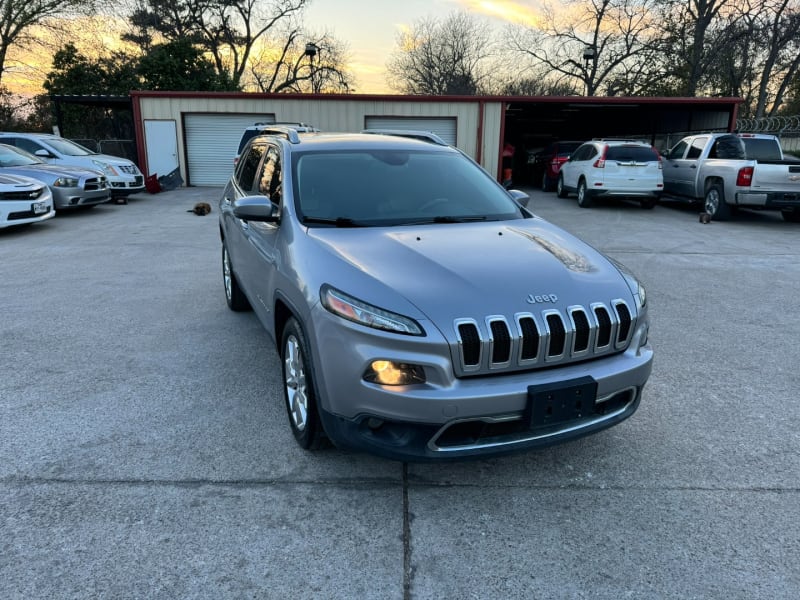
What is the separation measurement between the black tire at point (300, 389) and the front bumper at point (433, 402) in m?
0.18

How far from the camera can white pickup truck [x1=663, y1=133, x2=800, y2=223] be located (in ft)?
37.0

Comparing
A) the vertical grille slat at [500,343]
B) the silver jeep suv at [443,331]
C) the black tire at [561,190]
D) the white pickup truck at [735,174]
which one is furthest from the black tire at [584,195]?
the vertical grille slat at [500,343]

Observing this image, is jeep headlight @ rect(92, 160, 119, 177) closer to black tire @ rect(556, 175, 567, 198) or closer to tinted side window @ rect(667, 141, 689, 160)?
black tire @ rect(556, 175, 567, 198)

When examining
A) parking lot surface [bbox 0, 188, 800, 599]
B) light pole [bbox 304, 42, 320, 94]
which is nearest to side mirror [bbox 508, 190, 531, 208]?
parking lot surface [bbox 0, 188, 800, 599]

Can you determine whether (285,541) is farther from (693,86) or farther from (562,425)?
(693,86)

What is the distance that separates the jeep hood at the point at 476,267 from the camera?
259 centimetres

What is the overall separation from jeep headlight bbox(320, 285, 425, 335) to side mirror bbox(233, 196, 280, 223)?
105cm

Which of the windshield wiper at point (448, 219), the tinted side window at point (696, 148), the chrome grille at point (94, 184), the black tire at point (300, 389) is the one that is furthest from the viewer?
the tinted side window at point (696, 148)

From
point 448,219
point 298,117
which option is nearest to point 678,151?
point 298,117

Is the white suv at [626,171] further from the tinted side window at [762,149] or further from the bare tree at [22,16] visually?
the bare tree at [22,16]

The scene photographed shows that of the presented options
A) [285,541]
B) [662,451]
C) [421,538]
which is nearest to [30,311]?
[285,541]

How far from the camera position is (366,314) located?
256cm

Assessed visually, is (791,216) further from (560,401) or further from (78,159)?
(78,159)

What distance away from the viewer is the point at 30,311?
5.77 m
